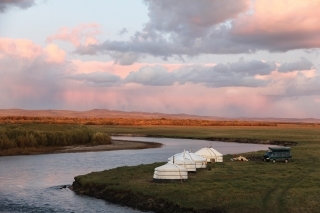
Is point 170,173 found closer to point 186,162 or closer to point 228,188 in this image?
point 186,162

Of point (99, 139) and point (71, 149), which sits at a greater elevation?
point (99, 139)

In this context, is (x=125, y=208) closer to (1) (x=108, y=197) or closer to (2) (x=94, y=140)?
(1) (x=108, y=197)

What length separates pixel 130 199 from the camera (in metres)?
31.6

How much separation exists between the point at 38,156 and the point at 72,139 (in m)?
18.5

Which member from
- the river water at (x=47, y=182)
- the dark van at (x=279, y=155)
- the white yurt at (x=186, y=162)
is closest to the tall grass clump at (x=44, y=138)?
the river water at (x=47, y=182)

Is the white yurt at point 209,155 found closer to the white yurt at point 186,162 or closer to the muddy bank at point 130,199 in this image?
the white yurt at point 186,162

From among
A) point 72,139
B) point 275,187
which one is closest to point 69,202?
point 275,187

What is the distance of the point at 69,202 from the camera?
32.4 metres

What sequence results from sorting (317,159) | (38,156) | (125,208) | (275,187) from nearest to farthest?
(125,208) → (275,187) → (317,159) → (38,156)

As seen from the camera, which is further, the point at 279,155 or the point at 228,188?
the point at 279,155

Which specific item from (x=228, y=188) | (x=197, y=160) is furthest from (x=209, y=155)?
(x=228, y=188)

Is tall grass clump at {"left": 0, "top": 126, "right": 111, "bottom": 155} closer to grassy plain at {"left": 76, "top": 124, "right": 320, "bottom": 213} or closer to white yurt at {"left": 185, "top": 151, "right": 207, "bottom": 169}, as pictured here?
grassy plain at {"left": 76, "top": 124, "right": 320, "bottom": 213}

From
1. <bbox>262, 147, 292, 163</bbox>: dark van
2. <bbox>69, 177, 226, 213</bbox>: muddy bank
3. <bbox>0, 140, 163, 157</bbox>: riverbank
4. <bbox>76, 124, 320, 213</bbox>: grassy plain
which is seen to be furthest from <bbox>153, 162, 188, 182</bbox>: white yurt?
<bbox>0, 140, 163, 157</bbox>: riverbank

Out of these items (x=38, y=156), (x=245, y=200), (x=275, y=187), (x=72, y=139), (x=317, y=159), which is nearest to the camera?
(x=245, y=200)
